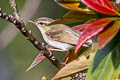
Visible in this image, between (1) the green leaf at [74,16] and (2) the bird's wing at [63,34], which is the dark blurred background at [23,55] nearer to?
(2) the bird's wing at [63,34]

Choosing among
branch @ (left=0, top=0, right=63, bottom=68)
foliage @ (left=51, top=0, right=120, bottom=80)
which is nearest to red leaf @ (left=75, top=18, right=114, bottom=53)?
foliage @ (left=51, top=0, right=120, bottom=80)

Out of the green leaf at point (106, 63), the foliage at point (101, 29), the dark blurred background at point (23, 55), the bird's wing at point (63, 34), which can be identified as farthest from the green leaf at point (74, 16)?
the dark blurred background at point (23, 55)

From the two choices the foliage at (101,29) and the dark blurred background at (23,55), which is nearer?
the foliage at (101,29)

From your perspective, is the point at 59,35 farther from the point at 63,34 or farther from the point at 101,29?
the point at 101,29

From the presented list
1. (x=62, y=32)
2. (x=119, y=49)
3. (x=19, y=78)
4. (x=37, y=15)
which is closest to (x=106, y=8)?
(x=119, y=49)

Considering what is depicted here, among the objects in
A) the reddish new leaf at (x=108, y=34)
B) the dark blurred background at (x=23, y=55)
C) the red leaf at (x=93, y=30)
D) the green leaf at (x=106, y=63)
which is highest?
the red leaf at (x=93, y=30)

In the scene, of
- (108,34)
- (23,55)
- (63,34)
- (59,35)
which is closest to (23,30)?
(108,34)
